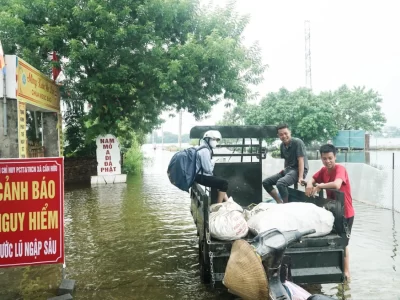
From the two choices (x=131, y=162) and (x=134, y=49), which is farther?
(x=131, y=162)

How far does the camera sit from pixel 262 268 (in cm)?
264

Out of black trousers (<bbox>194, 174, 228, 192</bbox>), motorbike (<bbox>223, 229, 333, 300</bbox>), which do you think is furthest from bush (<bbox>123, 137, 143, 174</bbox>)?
motorbike (<bbox>223, 229, 333, 300</bbox>)

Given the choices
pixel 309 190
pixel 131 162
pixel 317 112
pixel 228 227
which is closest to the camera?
pixel 228 227

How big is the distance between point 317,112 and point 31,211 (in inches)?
1357

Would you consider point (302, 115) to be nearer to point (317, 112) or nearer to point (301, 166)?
point (317, 112)

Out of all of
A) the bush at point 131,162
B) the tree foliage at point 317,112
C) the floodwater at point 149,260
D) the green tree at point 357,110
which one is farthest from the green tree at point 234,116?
the floodwater at point 149,260

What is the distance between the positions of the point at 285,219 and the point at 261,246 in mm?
1214

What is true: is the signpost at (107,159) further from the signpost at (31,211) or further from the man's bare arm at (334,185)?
the man's bare arm at (334,185)

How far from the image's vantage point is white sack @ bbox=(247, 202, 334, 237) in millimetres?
3869

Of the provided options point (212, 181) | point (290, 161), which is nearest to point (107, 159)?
point (212, 181)

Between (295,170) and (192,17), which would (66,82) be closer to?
(192,17)

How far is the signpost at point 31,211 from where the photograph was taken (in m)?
4.25

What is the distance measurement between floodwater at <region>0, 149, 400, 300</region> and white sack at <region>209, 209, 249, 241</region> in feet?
3.07

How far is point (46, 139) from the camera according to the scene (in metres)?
14.8
